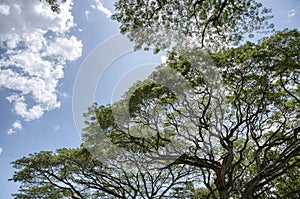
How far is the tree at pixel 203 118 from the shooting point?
909 centimetres

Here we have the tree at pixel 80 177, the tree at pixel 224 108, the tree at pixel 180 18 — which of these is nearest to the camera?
the tree at pixel 180 18

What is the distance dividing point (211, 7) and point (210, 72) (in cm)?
362

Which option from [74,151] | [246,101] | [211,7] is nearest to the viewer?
[211,7]

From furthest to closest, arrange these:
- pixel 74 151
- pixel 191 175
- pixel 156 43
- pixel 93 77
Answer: pixel 191 175 → pixel 74 151 → pixel 93 77 → pixel 156 43

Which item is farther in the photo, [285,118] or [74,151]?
[74,151]

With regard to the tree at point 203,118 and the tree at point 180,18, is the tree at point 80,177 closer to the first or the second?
the tree at point 203,118

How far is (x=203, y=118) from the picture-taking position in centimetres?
1030

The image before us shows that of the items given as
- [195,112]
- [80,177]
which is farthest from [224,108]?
[80,177]

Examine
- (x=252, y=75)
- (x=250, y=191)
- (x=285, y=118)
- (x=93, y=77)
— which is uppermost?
(x=93, y=77)

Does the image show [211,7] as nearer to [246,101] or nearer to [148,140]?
[246,101]

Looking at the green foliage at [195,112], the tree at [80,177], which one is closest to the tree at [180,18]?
the green foliage at [195,112]

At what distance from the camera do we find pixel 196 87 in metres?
9.77

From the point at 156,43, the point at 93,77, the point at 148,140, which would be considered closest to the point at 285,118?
the point at 148,140

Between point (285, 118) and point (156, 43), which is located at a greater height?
point (156, 43)
